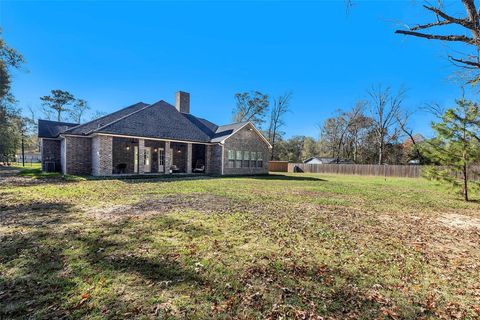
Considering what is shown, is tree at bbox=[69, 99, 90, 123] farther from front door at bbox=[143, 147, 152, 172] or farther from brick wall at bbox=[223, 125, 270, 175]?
brick wall at bbox=[223, 125, 270, 175]

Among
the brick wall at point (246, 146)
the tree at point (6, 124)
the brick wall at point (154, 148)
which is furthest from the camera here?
the tree at point (6, 124)

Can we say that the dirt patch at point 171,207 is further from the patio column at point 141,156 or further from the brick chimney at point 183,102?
the brick chimney at point 183,102

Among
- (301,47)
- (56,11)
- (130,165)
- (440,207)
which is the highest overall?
(301,47)

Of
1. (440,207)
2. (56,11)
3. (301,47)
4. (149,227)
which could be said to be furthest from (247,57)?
(149,227)

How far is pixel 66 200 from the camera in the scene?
7832mm

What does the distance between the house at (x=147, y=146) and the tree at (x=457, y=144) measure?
13.6 m

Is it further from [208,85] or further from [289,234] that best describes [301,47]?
[289,234]

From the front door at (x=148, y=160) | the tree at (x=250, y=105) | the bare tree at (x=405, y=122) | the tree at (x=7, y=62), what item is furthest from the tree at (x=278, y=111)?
the tree at (x=7, y=62)

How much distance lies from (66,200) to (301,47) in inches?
767

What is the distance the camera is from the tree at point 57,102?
4131 centimetres

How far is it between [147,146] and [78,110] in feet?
122

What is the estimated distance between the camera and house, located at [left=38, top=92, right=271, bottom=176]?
52.4 feet

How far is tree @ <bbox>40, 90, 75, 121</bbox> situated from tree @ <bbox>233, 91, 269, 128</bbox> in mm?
31706

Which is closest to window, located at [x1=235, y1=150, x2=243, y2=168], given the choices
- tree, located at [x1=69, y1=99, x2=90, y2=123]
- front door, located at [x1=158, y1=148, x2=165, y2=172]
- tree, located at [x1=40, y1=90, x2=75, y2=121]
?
front door, located at [x1=158, y1=148, x2=165, y2=172]
